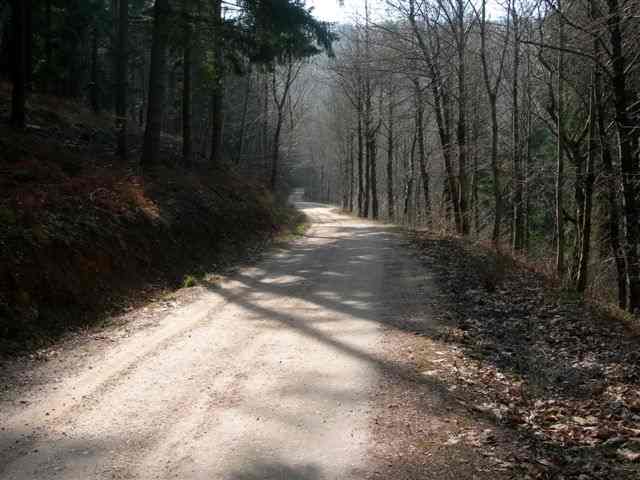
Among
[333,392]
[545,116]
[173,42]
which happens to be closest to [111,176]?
[173,42]

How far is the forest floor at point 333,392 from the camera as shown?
4414 millimetres

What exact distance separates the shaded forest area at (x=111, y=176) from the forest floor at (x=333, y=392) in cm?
107

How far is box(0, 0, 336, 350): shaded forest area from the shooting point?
331 inches

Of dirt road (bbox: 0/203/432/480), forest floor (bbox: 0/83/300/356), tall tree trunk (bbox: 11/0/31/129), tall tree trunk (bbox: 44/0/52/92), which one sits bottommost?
dirt road (bbox: 0/203/432/480)

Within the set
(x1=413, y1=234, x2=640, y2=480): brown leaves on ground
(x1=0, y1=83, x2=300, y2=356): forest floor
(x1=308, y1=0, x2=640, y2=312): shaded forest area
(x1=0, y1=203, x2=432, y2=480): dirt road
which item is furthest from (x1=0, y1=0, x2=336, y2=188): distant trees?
(x1=413, y1=234, x2=640, y2=480): brown leaves on ground

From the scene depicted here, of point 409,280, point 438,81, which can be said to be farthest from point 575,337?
point 438,81

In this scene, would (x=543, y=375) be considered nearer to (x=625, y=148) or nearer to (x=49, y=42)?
(x=625, y=148)

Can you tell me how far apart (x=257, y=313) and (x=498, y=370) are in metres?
4.02

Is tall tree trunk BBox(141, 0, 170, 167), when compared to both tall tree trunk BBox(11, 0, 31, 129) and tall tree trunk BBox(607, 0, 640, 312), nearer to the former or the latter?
tall tree trunk BBox(11, 0, 31, 129)

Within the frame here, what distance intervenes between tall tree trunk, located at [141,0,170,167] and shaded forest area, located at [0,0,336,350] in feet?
0.13

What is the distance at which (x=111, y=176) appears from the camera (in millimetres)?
13242

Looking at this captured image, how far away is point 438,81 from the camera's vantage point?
811 inches

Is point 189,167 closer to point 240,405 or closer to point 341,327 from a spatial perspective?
point 341,327

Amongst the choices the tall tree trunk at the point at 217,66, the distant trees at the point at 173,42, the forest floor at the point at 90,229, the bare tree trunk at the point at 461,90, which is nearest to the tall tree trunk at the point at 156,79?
the distant trees at the point at 173,42
